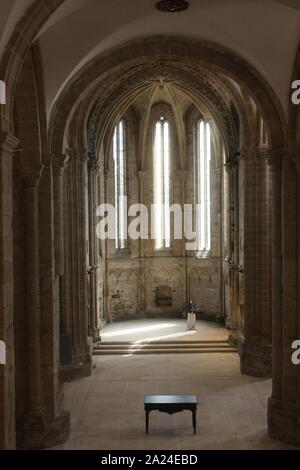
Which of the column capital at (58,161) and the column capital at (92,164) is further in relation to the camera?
the column capital at (92,164)

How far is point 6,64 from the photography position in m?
8.36

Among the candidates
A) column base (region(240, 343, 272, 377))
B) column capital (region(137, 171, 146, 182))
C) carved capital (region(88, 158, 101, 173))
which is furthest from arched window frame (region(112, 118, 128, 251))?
column base (region(240, 343, 272, 377))

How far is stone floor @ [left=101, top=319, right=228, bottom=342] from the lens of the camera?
22.7m

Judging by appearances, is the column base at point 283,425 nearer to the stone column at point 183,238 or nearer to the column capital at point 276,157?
the column capital at point 276,157

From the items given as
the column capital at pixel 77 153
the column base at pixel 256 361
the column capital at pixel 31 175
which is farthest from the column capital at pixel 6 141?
the column base at pixel 256 361

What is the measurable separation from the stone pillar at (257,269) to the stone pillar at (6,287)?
34.6 feet

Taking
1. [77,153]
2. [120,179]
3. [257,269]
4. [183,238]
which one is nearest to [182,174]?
[120,179]

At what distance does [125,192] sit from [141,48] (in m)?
14.2

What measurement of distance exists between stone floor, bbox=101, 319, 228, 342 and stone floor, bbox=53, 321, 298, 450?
1.89 m

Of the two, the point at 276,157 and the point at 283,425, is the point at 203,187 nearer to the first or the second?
the point at 276,157

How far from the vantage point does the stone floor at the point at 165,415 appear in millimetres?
12797
